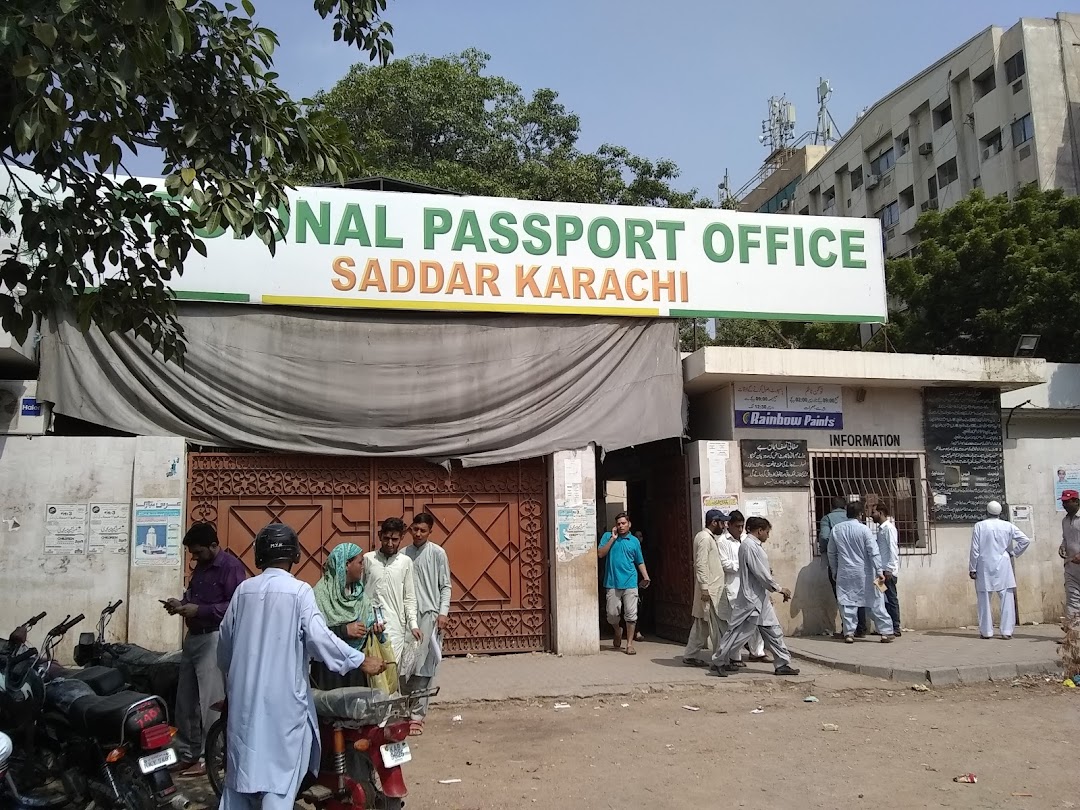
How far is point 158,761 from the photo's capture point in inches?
169

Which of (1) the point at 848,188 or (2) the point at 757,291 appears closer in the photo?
(2) the point at 757,291

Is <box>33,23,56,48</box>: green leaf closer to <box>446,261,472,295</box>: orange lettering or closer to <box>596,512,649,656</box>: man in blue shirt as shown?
<box>446,261,472,295</box>: orange lettering

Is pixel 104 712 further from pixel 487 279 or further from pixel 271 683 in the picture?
pixel 487 279

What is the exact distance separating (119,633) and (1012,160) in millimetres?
29809

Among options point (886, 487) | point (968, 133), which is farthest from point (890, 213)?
point (886, 487)

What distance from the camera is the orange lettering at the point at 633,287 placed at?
1010 centimetres

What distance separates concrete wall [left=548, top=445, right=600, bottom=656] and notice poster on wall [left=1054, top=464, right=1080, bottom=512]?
6.39 meters

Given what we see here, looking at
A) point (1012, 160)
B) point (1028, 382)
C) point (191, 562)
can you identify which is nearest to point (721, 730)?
point (191, 562)

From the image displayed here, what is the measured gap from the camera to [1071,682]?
7906 millimetres

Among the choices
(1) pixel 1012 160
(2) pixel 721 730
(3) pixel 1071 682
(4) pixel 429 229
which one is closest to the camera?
(2) pixel 721 730

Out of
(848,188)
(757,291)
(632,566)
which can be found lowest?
(632,566)

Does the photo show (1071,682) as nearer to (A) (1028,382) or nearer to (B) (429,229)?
(A) (1028,382)

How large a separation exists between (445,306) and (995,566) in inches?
269

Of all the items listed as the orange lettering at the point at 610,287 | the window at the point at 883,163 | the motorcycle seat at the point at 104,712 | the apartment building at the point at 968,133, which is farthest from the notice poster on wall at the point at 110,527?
the window at the point at 883,163
